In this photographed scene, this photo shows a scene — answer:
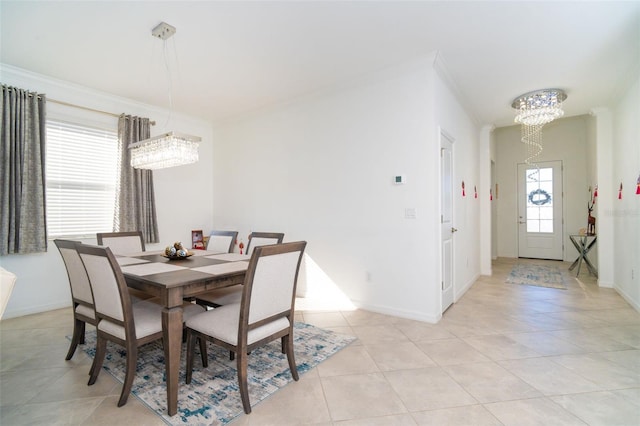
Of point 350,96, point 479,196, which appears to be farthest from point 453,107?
point 479,196

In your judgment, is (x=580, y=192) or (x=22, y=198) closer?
(x=22, y=198)

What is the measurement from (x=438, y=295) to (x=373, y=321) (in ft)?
2.36

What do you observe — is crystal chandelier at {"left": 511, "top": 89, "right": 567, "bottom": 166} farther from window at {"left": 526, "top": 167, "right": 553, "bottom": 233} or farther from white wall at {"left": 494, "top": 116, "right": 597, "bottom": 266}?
window at {"left": 526, "top": 167, "right": 553, "bottom": 233}

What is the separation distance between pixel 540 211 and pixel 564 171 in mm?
936

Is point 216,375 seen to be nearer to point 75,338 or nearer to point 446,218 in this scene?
point 75,338

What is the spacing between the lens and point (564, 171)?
21.1 ft

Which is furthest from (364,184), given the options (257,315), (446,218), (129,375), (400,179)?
(129,375)

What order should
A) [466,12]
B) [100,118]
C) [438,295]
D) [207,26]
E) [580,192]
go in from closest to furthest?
[466,12] < [207,26] < [438,295] < [100,118] < [580,192]

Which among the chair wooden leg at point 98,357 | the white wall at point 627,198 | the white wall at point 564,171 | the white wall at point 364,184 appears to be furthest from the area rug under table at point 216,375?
the white wall at point 564,171

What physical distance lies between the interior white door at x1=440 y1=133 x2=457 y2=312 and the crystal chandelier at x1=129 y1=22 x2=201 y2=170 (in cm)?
259

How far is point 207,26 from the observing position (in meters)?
2.58

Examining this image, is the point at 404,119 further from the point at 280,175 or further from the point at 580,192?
the point at 580,192

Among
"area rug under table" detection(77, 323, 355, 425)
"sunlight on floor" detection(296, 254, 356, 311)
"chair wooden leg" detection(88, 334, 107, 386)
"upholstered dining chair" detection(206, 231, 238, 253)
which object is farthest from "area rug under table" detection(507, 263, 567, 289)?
"chair wooden leg" detection(88, 334, 107, 386)

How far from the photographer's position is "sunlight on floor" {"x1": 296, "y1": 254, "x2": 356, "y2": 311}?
3666 millimetres
